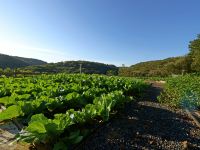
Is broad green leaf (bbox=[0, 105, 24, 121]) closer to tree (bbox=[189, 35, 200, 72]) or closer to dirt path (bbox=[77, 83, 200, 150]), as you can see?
dirt path (bbox=[77, 83, 200, 150])

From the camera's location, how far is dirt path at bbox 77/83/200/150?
14.3 ft

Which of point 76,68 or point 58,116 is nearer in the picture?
point 58,116

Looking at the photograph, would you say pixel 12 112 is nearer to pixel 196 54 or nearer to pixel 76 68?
pixel 196 54

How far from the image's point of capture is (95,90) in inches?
326

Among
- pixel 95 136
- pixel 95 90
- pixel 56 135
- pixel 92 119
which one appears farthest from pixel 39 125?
pixel 95 90

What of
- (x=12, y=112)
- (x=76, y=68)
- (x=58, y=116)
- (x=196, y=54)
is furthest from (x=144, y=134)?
(x=76, y=68)

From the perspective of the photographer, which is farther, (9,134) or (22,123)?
(22,123)

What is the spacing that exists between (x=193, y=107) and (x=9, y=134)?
539 centimetres

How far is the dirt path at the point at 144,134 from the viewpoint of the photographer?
14.3ft

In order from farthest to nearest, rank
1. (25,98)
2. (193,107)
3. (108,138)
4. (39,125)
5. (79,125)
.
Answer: (193,107), (25,98), (79,125), (108,138), (39,125)

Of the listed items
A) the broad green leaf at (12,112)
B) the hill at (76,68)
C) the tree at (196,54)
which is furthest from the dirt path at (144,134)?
the hill at (76,68)

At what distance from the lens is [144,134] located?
497 centimetres

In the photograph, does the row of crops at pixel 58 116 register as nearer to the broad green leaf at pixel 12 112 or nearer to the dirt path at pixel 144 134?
the broad green leaf at pixel 12 112

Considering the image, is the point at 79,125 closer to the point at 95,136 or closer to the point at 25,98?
the point at 95,136
